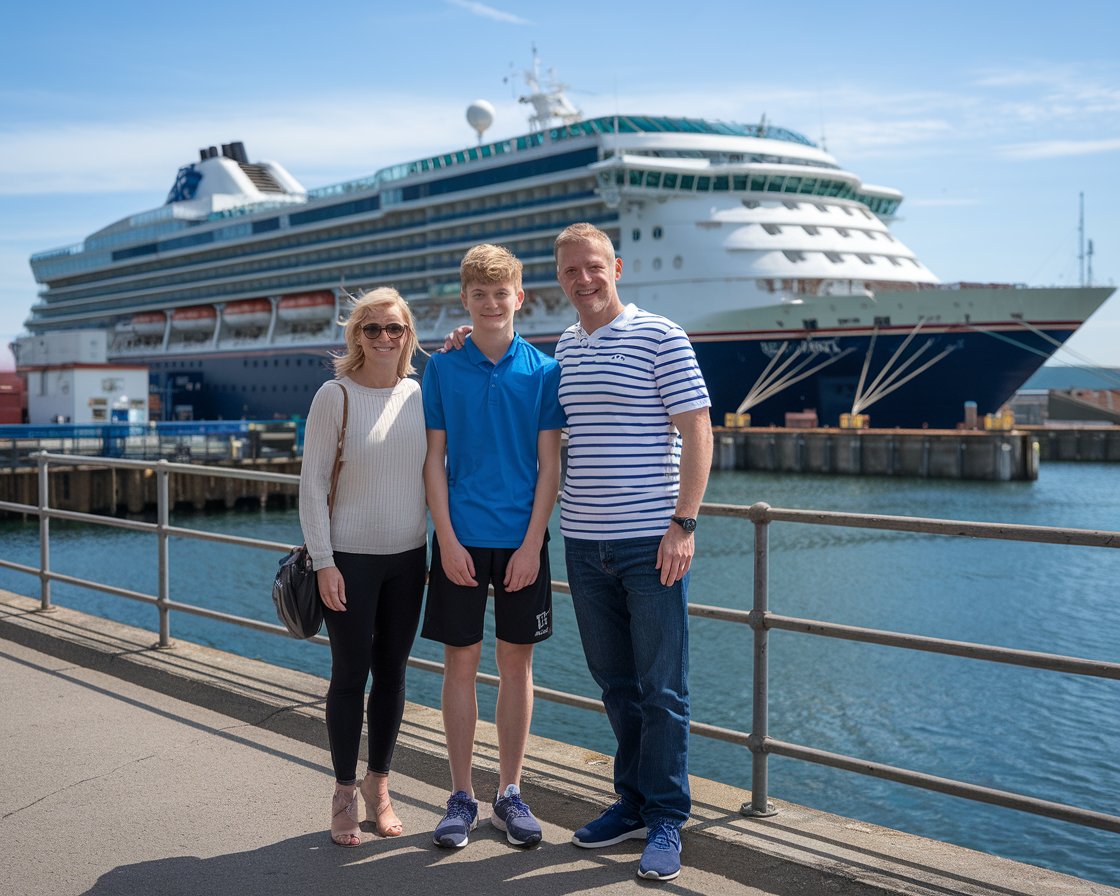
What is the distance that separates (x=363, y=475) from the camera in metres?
3.40

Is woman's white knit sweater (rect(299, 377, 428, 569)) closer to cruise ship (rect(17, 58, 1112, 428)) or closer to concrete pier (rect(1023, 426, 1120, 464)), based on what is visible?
cruise ship (rect(17, 58, 1112, 428))

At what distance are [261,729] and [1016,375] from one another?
31830 millimetres

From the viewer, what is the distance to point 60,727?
4.42 meters

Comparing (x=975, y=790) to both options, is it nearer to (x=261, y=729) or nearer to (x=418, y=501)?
(x=418, y=501)

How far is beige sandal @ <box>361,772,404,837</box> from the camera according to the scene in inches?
135

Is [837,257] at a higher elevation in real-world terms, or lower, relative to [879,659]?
higher

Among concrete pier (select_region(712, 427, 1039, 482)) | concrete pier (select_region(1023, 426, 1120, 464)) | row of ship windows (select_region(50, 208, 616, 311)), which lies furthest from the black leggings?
concrete pier (select_region(1023, 426, 1120, 464))

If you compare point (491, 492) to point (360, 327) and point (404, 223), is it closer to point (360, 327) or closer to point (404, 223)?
point (360, 327)

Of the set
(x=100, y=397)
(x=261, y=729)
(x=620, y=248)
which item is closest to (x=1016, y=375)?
(x=620, y=248)

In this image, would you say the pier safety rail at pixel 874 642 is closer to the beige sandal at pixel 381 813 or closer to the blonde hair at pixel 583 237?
the beige sandal at pixel 381 813

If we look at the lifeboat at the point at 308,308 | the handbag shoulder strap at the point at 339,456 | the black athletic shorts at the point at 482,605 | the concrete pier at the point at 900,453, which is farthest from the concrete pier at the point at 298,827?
the lifeboat at the point at 308,308

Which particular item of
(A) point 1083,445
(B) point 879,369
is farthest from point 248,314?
(A) point 1083,445

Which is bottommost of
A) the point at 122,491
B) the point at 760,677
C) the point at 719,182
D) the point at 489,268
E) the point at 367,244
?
the point at 122,491

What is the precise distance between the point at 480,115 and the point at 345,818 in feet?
149
